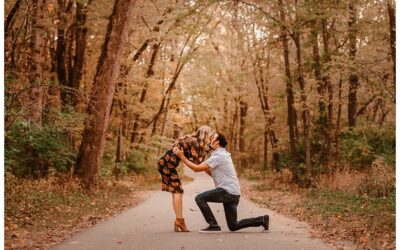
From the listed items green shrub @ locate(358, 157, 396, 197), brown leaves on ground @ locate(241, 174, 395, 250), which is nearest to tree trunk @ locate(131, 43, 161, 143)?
brown leaves on ground @ locate(241, 174, 395, 250)

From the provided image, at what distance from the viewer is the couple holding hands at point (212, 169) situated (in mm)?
8117

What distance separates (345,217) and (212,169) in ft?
12.1

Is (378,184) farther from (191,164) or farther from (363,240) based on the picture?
(191,164)

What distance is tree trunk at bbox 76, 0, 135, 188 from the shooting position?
51.3ft

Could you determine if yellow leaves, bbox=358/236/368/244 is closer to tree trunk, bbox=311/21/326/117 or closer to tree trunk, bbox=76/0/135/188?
tree trunk, bbox=76/0/135/188

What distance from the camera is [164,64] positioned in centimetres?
2923

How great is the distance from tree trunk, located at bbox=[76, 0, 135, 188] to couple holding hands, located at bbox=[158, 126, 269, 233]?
796 cm

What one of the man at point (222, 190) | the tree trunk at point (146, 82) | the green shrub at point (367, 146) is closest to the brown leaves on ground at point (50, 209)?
A: the man at point (222, 190)

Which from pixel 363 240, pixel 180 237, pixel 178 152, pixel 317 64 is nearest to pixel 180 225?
pixel 180 237

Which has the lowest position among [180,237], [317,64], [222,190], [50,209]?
[50,209]

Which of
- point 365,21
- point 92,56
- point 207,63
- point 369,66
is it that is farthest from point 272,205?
point 207,63

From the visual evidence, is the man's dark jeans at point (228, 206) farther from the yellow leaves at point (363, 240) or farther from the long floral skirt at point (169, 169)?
the yellow leaves at point (363, 240)

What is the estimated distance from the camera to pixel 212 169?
8172mm

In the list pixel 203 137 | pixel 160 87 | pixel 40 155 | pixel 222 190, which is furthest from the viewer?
pixel 160 87
